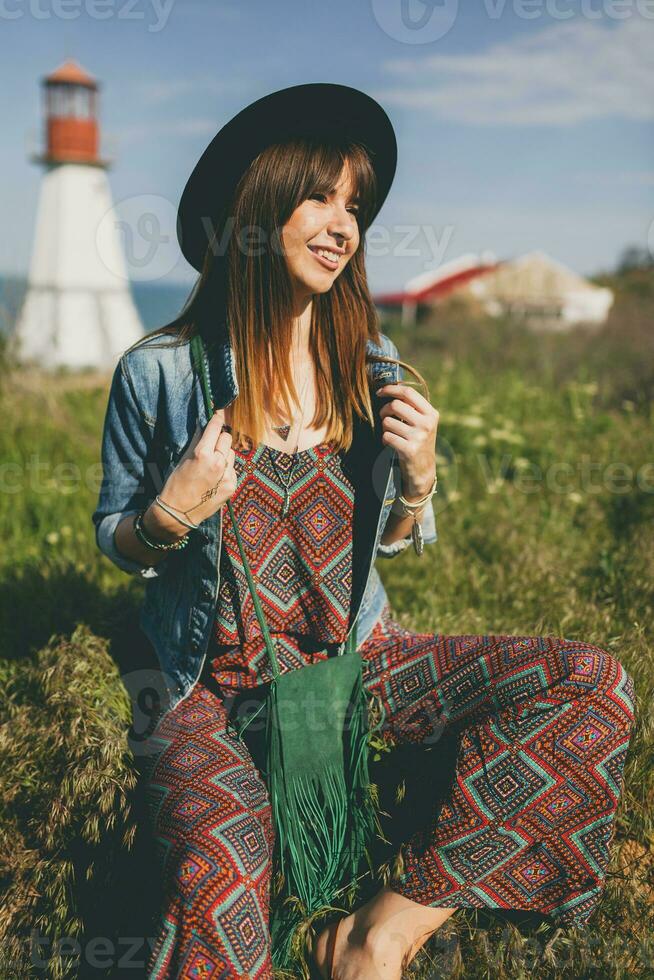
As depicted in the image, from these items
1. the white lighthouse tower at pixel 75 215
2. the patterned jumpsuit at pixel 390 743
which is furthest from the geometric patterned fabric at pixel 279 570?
the white lighthouse tower at pixel 75 215

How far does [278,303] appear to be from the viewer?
7.75 feet

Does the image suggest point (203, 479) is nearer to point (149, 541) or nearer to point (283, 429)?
point (149, 541)

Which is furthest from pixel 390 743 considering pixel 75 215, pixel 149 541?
pixel 75 215

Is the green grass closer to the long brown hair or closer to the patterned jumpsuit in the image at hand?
the patterned jumpsuit

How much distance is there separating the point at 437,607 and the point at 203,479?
1723 mm

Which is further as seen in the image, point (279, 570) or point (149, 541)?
point (279, 570)

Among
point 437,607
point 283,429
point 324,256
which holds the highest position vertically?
point 324,256

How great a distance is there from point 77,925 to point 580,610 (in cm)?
203

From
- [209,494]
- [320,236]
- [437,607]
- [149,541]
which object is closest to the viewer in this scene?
[209,494]

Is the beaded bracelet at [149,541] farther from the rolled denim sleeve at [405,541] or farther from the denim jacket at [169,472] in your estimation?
the rolled denim sleeve at [405,541]

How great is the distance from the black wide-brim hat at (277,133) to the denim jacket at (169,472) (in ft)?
1.25

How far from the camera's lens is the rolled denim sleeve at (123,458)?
2.34 metres

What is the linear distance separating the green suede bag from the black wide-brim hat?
1.75ft

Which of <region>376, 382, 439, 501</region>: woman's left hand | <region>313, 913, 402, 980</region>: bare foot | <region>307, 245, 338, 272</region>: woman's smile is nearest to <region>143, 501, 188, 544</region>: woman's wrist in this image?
<region>376, 382, 439, 501</region>: woman's left hand
